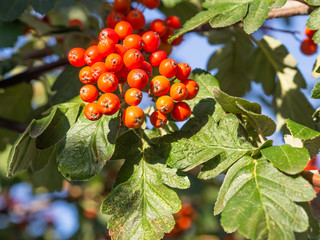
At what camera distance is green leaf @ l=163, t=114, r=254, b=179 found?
4.42 feet

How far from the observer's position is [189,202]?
456 cm

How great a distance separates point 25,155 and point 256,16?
3.49 ft

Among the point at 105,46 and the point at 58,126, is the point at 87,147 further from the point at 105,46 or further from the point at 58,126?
the point at 105,46

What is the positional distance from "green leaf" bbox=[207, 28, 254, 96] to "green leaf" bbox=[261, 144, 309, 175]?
1.21 meters

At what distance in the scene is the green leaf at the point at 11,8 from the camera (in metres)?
1.88

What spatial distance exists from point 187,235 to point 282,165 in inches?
123

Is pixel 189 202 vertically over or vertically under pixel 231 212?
under

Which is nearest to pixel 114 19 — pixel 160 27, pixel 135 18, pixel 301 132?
pixel 135 18

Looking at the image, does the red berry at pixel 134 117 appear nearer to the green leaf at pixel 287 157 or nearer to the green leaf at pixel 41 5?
the green leaf at pixel 287 157

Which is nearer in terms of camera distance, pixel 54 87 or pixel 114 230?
pixel 114 230

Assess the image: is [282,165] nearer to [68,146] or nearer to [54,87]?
[68,146]

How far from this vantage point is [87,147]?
1.44m

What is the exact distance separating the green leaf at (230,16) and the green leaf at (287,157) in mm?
536

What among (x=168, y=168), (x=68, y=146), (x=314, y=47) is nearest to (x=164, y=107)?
(x=168, y=168)
